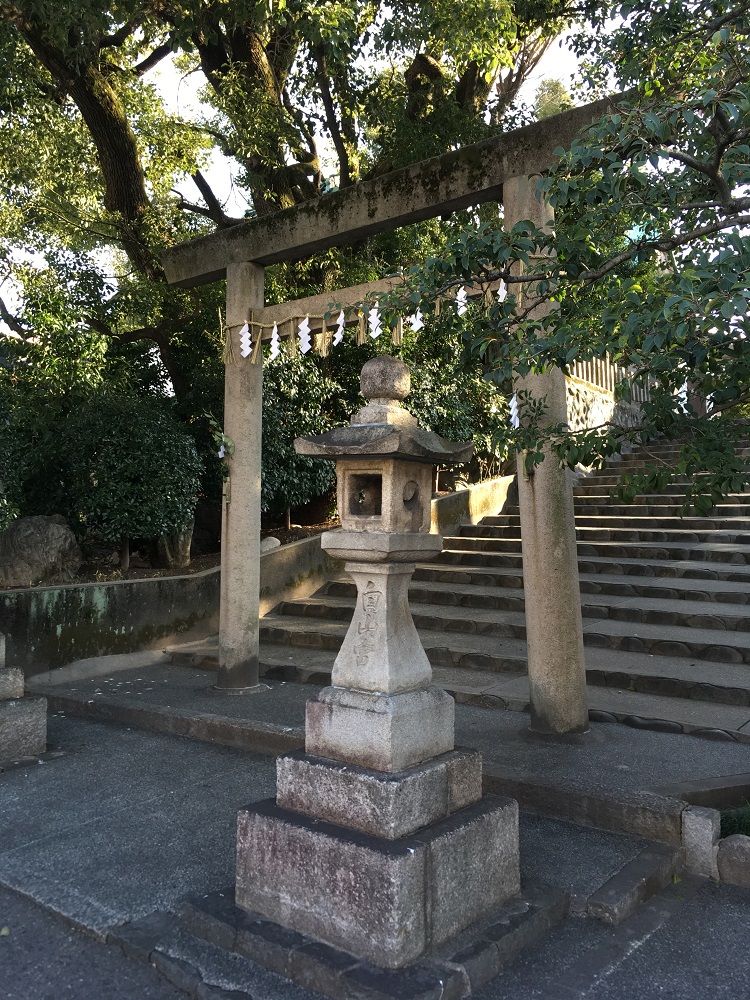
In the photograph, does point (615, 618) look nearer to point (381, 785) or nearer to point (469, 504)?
point (469, 504)

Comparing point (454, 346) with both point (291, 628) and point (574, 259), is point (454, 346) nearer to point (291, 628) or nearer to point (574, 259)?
point (291, 628)

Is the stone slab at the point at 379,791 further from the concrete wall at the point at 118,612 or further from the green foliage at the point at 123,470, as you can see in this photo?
the green foliage at the point at 123,470

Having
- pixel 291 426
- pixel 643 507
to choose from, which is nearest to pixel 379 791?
pixel 291 426

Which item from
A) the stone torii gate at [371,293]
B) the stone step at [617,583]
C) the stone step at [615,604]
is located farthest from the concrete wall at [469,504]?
the stone torii gate at [371,293]

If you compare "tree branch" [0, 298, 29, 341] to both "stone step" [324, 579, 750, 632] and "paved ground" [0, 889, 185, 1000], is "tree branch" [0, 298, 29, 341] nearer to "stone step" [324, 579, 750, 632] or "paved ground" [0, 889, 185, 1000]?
"stone step" [324, 579, 750, 632]

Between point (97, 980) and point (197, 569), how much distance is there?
7.45 meters

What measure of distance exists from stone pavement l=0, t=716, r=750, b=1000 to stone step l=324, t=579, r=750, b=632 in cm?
260

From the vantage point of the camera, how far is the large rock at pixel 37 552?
28.9 feet

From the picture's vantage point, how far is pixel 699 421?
368 cm

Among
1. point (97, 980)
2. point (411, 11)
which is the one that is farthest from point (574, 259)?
point (411, 11)

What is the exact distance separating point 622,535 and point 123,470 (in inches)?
275

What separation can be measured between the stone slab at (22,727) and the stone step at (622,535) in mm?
7140

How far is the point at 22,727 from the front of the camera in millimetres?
5961

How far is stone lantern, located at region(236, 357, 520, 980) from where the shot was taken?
3.17 m
